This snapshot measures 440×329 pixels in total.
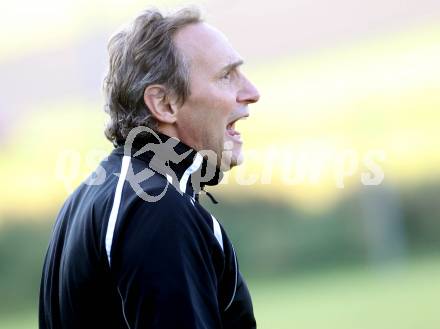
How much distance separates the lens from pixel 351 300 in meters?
11.1

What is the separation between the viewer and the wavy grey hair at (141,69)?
180 cm

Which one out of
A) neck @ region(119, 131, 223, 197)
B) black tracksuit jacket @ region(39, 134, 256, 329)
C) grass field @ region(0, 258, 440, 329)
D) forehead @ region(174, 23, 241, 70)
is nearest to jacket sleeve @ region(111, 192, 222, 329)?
black tracksuit jacket @ region(39, 134, 256, 329)

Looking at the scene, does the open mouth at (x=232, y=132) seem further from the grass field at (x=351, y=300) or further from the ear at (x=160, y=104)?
the grass field at (x=351, y=300)

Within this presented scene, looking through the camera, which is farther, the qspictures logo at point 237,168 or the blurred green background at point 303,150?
the blurred green background at point 303,150

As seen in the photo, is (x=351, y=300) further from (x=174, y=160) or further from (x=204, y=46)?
(x=174, y=160)

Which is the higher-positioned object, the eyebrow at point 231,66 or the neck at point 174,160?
the eyebrow at point 231,66

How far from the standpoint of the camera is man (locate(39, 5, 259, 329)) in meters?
1.41

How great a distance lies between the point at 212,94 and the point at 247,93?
0.13 metres

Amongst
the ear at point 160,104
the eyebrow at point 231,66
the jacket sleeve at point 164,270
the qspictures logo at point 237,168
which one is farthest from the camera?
the eyebrow at point 231,66

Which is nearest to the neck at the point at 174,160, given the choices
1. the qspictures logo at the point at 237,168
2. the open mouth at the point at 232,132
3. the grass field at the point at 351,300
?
the qspictures logo at the point at 237,168

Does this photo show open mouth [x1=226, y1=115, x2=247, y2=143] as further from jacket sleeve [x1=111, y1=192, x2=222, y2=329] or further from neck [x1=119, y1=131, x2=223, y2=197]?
jacket sleeve [x1=111, y1=192, x2=222, y2=329]

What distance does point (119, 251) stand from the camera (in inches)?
56.7

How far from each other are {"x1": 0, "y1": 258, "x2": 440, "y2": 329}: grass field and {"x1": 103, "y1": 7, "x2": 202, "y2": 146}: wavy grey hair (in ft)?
22.3

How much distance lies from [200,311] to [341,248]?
13.4 metres
